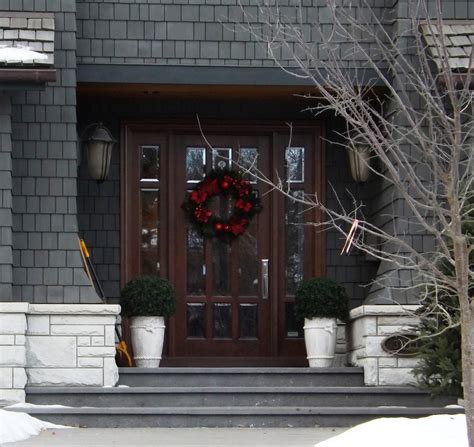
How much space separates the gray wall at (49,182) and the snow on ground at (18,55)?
1.88ft

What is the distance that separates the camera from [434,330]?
10.2m

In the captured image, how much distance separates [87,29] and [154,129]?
58.2 inches

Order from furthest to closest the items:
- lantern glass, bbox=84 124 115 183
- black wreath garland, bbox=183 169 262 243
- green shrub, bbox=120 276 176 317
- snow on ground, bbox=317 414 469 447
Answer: black wreath garland, bbox=183 169 262 243
lantern glass, bbox=84 124 115 183
green shrub, bbox=120 276 176 317
snow on ground, bbox=317 414 469 447

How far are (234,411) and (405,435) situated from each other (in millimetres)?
2131

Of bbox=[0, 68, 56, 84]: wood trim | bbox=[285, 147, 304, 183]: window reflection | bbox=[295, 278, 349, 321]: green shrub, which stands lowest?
bbox=[295, 278, 349, 321]: green shrub

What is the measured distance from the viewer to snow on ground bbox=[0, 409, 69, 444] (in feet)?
30.7

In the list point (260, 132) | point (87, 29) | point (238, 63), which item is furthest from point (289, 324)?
point (87, 29)

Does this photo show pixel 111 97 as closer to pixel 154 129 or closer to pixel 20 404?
pixel 154 129

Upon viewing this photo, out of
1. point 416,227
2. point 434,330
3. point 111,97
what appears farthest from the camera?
point 111,97

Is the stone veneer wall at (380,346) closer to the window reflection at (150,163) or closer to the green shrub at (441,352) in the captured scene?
the green shrub at (441,352)

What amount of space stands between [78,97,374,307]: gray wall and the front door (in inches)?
5.3

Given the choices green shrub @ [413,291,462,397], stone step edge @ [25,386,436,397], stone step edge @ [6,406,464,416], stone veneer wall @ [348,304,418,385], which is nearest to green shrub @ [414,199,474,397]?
green shrub @ [413,291,462,397]

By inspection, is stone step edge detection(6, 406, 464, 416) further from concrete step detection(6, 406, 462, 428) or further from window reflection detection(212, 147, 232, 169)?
window reflection detection(212, 147, 232, 169)

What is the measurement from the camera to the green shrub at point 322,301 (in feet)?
38.6
